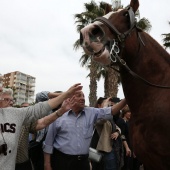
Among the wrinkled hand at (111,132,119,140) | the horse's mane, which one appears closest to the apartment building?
the wrinkled hand at (111,132,119,140)

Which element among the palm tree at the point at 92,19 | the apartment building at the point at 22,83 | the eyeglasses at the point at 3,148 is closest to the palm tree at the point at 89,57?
the palm tree at the point at 92,19

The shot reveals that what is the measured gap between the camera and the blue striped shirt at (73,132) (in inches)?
157

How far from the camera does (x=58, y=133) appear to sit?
4.16 meters

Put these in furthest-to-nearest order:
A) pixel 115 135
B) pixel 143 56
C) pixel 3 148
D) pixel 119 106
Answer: pixel 115 135 < pixel 119 106 < pixel 143 56 < pixel 3 148

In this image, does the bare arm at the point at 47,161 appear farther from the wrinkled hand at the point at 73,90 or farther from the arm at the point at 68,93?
the wrinkled hand at the point at 73,90

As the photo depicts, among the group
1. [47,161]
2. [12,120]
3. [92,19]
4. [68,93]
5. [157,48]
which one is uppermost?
[92,19]

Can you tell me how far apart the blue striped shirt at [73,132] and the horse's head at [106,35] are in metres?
1.23

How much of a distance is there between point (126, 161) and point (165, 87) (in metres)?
4.19

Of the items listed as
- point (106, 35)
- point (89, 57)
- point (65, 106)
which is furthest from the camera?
point (89, 57)

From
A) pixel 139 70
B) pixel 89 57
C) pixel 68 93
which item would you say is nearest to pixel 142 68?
pixel 139 70

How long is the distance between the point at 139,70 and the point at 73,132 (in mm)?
1414

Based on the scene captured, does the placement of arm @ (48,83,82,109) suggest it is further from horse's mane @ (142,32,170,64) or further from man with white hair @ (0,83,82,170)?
horse's mane @ (142,32,170,64)

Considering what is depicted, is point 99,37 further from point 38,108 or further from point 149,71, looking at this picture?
point 38,108

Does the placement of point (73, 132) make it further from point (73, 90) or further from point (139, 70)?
point (139, 70)
